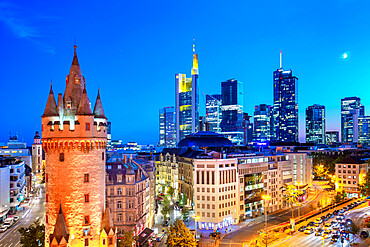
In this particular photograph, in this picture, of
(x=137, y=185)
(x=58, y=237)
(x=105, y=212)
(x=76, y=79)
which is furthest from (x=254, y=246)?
(x=76, y=79)

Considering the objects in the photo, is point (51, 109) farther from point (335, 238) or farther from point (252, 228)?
point (252, 228)

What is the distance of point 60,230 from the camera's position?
4091 cm

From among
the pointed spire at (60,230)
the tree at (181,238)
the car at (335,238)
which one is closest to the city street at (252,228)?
the car at (335,238)

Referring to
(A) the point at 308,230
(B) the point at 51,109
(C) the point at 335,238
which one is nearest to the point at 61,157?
(B) the point at 51,109

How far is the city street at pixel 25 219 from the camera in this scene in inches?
3034

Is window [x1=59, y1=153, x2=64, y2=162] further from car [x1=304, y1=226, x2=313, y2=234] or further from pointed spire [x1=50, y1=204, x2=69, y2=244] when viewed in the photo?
car [x1=304, y1=226, x2=313, y2=234]

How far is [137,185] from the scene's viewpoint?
8206 cm

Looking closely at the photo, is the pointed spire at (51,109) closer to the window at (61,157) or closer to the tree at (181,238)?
the window at (61,157)

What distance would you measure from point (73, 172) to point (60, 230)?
7.17 metres

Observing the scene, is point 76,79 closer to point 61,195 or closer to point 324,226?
point 61,195

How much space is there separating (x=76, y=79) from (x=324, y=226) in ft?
253

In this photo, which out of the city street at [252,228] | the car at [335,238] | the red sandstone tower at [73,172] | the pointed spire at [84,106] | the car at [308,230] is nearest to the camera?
the red sandstone tower at [73,172]

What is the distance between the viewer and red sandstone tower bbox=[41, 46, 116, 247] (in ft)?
138

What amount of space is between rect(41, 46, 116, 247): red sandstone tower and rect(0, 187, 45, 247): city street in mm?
41635
